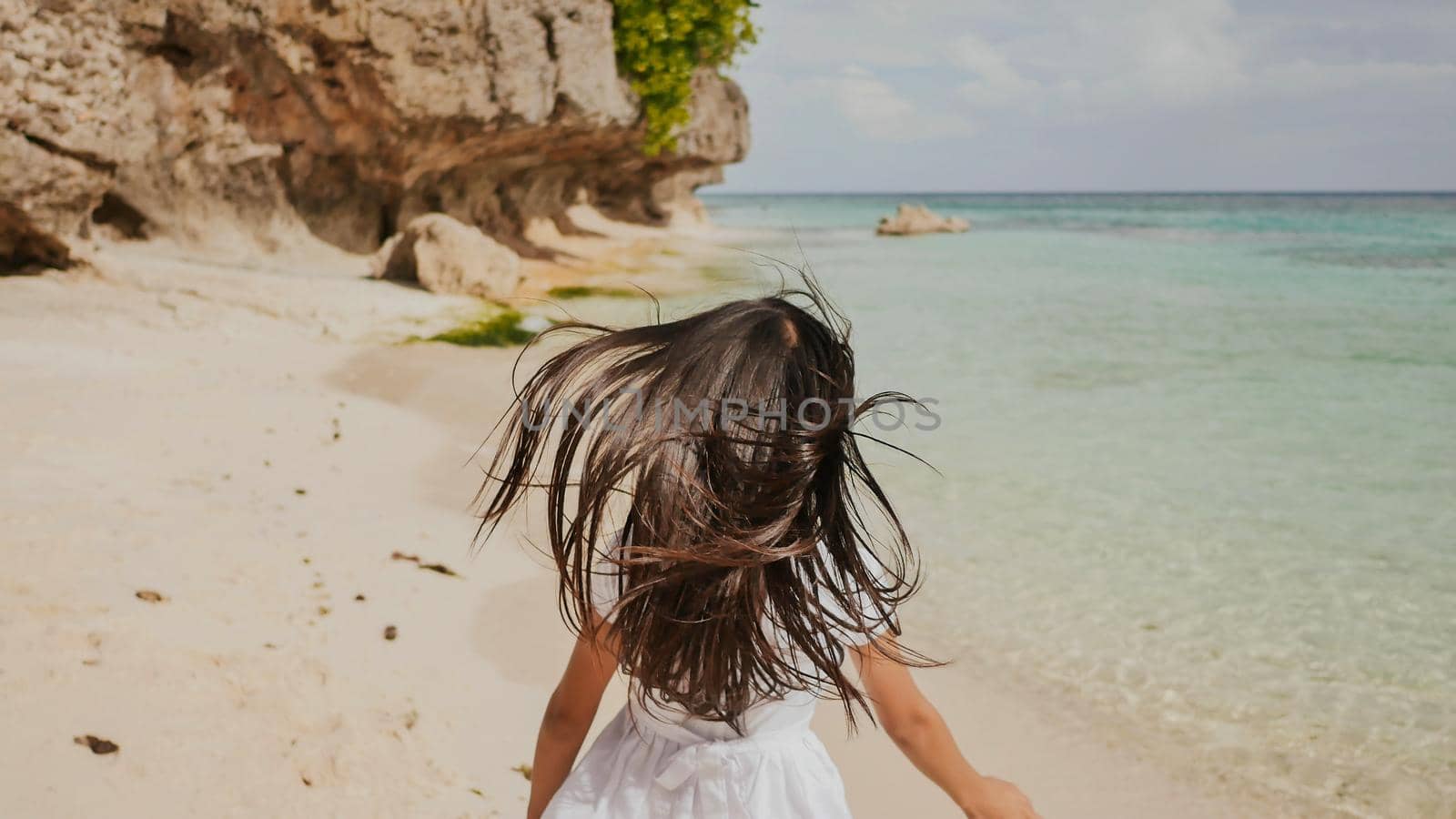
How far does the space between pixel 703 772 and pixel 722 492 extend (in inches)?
17.4

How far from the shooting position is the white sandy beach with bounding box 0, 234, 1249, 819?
2.58 metres

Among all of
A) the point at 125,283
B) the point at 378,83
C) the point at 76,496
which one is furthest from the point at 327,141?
the point at 76,496

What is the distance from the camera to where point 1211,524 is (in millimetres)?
6059

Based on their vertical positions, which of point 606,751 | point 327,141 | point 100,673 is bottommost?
point 100,673

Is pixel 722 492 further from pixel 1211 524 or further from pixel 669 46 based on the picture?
pixel 669 46

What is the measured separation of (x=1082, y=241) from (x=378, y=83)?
29.4 metres

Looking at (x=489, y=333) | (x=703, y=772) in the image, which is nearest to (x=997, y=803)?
(x=703, y=772)

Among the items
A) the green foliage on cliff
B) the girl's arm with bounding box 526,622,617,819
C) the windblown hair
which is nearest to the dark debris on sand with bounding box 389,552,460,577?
the girl's arm with bounding box 526,622,617,819

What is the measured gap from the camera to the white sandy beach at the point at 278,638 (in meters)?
2.58

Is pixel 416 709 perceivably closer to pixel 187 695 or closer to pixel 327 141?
pixel 187 695

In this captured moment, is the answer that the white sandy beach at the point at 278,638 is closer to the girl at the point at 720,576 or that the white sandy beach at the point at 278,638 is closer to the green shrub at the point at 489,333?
the girl at the point at 720,576

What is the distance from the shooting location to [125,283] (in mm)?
9289

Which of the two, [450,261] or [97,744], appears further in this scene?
[450,261]

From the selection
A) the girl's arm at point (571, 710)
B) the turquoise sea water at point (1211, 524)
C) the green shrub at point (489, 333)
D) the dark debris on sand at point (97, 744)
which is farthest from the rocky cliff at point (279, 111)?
the girl's arm at point (571, 710)
